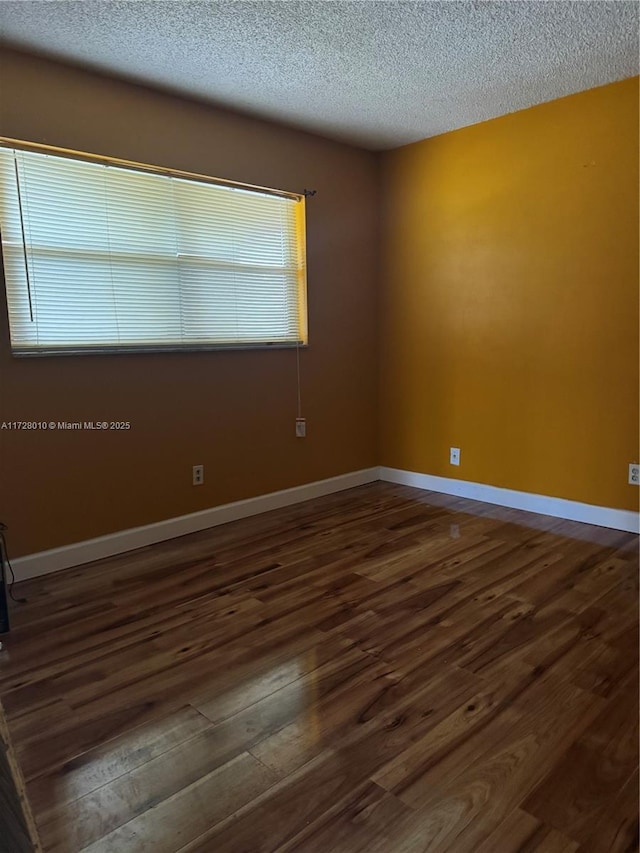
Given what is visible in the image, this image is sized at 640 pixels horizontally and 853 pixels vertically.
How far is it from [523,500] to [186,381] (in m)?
2.31

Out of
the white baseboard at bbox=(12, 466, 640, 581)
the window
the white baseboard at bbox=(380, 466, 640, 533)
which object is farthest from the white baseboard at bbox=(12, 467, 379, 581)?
the window

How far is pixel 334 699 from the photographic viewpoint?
1894mm

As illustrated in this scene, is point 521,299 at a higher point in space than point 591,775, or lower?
higher

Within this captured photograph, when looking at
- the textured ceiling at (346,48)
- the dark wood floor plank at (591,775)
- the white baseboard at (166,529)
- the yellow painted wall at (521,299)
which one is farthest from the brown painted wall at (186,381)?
the dark wood floor plank at (591,775)

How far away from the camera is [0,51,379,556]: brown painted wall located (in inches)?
110

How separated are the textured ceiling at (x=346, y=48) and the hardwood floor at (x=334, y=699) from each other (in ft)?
8.18

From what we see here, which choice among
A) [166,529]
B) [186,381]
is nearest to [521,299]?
[186,381]

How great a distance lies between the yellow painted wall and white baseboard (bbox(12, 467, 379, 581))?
0.76 m

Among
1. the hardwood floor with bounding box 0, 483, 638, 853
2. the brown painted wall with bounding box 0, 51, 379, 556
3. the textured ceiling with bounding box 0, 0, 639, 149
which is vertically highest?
the textured ceiling with bounding box 0, 0, 639, 149

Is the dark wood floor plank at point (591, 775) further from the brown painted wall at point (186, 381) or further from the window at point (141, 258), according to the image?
the window at point (141, 258)

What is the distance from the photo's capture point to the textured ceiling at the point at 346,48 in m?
2.33

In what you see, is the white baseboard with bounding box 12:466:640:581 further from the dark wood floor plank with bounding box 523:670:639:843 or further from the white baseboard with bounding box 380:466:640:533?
the dark wood floor plank with bounding box 523:670:639:843

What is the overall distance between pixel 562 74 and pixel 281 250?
1871 millimetres

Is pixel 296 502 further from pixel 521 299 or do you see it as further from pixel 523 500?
pixel 521 299
